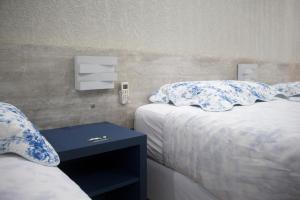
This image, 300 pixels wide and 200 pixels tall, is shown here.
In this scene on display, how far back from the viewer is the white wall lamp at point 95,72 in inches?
62.9

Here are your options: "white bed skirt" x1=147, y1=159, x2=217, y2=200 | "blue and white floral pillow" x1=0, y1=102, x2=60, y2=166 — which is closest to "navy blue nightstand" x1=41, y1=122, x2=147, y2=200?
"white bed skirt" x1=147, y1=159, x2=217, y2=200

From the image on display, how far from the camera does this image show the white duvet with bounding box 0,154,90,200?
0.57m

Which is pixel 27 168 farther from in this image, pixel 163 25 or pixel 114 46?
pixel 163 25

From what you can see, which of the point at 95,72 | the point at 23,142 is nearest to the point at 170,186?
the point at 95,72

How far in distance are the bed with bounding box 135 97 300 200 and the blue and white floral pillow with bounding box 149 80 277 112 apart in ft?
0.25

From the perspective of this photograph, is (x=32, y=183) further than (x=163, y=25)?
No

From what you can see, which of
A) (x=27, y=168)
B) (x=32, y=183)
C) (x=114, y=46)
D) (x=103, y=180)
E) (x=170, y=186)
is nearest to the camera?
(x=32, y=183)

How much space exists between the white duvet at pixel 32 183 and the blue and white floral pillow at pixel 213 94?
3.45ft

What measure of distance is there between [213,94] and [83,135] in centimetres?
84

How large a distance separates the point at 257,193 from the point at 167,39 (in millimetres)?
1380

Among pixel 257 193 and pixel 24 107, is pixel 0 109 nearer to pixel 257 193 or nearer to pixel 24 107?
pixel 24 107

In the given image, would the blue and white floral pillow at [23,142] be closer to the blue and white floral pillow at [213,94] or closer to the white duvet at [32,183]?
the white duvet at [32,183]

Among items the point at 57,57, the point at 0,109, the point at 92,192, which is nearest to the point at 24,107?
the point at 57,57

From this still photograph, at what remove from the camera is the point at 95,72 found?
1650mm
